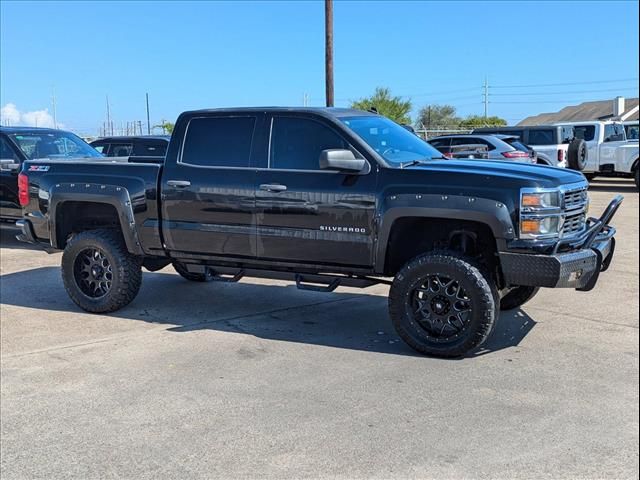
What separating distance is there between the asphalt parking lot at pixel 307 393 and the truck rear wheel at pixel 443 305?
0.54 feet

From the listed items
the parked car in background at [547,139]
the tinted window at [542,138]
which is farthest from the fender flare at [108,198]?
the tinted window at [542,138]

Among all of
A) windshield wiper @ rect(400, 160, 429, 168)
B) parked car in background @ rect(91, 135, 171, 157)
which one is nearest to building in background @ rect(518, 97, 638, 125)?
parked car in background @ rect(91, 135, 171, 157)

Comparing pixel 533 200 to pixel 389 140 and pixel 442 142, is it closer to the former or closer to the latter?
pixel 389 140

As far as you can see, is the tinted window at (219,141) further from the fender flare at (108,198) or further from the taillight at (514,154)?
the taillight at (514,154)

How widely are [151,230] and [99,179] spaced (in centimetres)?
77

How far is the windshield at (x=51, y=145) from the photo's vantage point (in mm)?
11227

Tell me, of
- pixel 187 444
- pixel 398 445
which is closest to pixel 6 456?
pixel 187 444

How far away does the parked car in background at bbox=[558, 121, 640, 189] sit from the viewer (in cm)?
1997

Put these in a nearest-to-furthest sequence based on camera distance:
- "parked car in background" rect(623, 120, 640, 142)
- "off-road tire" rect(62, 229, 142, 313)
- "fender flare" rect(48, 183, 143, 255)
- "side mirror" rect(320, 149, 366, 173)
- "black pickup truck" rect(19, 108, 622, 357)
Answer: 1. "black pickup truck" rect(19, 108, 622, 357)
2. "side mirror" rect(320, 149, 366, 173)
3. "fender flare" rect(48, 183, 143, 255)
4. "off-road tire" rect(62, 229, 142, 313)
5. "parked car in background" rect(623, 120, 640, 142)

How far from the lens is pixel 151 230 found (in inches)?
254

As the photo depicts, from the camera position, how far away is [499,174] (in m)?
5.16

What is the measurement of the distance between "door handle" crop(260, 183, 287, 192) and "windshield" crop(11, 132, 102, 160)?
21.5ft

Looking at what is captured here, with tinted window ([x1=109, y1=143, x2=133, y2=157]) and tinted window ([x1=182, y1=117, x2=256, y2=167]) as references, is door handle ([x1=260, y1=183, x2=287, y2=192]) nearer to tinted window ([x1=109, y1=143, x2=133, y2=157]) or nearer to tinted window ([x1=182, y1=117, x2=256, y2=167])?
tinted window ([x1=182, y1=117, x2=256, y2=167])

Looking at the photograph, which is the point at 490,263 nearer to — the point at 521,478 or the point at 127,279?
the point at 521,478
